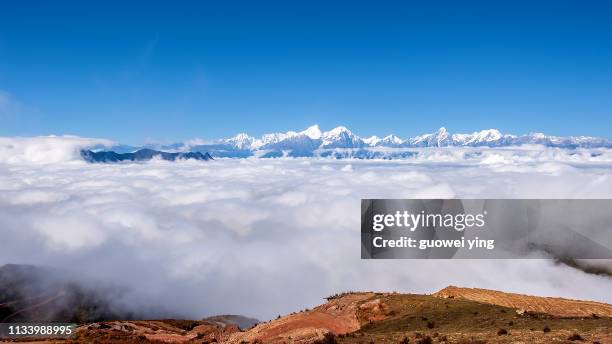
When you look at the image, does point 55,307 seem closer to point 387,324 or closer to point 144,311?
point 144,311

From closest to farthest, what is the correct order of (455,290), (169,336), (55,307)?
(455,290) < (169,336) < (55,307)

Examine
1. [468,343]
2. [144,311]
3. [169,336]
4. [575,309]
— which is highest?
[468,343]

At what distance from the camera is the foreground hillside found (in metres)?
33.4

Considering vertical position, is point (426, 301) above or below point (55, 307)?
above

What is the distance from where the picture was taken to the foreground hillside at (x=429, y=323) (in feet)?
110

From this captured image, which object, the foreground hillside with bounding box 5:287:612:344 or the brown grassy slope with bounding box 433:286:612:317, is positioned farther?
the brown grassy slope with bounding box 433:286:612:317

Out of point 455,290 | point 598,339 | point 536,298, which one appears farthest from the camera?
point 455,290

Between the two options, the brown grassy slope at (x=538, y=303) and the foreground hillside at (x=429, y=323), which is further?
the brown grassy slope at (x=538, y=303)

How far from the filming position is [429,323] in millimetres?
43125

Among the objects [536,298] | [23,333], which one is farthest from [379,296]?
[23,333]

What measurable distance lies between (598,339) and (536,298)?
101ft

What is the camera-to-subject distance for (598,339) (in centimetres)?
2945

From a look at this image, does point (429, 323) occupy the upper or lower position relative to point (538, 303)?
upper

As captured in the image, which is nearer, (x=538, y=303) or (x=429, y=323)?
(x=429, y=323)
